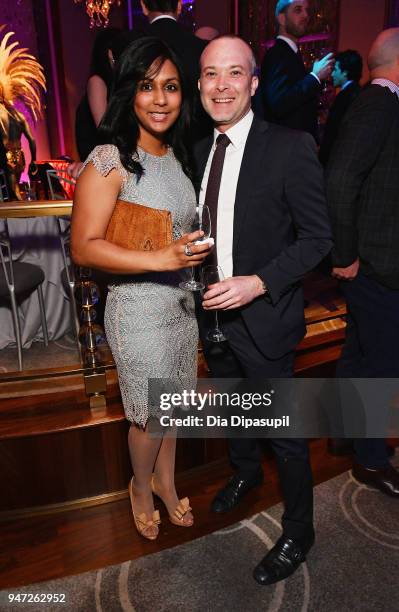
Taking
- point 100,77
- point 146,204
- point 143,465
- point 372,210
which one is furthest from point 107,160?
point 100,77

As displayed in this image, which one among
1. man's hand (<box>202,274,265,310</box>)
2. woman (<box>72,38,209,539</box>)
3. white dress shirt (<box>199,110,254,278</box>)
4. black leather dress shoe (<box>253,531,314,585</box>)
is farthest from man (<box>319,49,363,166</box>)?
black leather dress shoe (<box>253,531,314,585</box>)

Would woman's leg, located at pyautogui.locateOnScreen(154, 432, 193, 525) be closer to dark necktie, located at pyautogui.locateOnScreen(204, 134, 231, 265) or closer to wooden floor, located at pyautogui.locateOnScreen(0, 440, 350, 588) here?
wooden floor, located at pyautogui.locateOnScreen(0, 440, 350, 588)

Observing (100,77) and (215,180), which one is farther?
(100,77)

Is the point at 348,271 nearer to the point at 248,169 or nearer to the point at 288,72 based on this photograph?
the point at 248,169

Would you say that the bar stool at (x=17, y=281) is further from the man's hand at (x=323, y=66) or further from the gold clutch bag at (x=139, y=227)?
the man's hand at (x=323, y=66)

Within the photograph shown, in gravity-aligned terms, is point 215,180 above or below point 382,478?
above

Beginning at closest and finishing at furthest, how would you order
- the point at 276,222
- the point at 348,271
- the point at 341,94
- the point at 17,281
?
the point at 276,222
the point at 348,271
the point at 17,281
the point at 341,94

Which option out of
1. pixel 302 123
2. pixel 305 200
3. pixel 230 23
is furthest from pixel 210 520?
pixel 230 23

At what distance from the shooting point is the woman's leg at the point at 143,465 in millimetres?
1962

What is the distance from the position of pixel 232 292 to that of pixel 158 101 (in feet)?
2.07

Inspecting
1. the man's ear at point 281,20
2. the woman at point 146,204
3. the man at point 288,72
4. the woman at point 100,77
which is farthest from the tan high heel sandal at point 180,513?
the man's ear at point 281,20

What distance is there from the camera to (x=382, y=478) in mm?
2324

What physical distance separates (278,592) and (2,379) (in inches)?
57.8

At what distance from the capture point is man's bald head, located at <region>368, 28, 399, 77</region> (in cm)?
196
